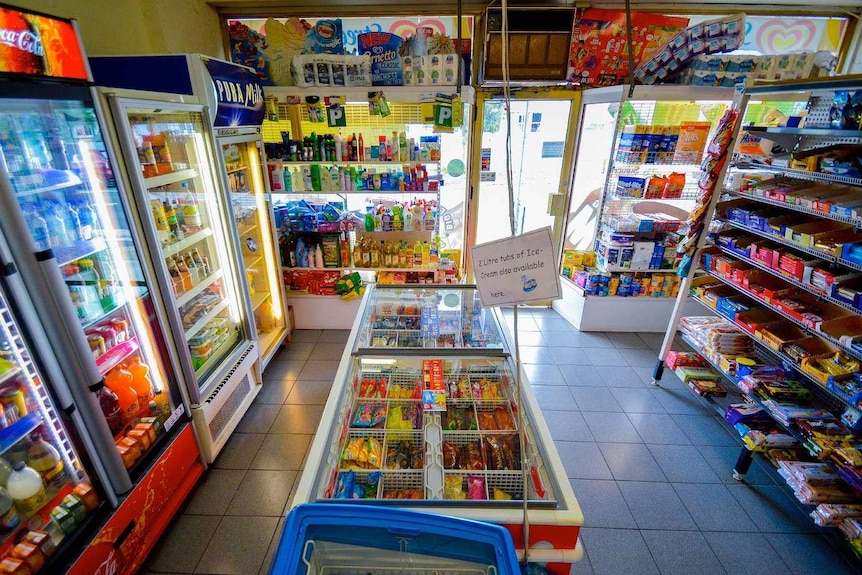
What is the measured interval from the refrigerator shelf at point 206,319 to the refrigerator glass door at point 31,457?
992mm

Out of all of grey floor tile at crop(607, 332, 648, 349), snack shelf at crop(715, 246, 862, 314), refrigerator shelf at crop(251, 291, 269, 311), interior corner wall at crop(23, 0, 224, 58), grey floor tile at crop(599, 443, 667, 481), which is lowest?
grey floor tile at crop(599, 443, 667, 481)

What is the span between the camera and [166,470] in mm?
2426

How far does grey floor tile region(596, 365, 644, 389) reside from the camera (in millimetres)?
3889

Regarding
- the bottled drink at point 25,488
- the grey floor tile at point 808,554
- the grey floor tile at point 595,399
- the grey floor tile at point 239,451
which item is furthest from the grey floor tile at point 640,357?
the bottled drink at point 25,488

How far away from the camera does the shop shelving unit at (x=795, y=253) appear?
2375 mm

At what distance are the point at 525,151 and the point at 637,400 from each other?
3.06 m

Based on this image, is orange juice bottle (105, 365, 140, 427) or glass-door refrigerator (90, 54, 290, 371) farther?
glass-door refrigerator (90, 54, 290, 371)

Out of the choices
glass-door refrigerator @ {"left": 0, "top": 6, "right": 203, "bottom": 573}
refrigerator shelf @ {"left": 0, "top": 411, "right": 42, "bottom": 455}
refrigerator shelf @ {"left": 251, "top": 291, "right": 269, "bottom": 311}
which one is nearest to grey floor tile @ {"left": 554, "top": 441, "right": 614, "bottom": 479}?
glass-door refrigerator @ {"left": 0, "top": 6, "right": 203, "bottom": 573}

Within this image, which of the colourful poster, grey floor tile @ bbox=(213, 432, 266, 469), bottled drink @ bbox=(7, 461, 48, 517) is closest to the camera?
bottled drink @ bbox=(7, 461, 48, 517)

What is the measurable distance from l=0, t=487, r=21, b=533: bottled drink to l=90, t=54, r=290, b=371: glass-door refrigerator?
189cm

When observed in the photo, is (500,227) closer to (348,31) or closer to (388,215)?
(388,215)

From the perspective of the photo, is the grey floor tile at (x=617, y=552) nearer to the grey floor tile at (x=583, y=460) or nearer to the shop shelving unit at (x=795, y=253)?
the grey floor tile at (x=583, y=460)

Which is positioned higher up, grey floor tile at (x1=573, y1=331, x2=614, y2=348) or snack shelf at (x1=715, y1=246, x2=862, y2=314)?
snack shelf at (x1=715, y1=246, x2=862, y2=314)

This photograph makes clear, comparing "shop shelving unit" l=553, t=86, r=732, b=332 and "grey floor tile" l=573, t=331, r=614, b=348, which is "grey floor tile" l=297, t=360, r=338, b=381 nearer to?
"grey floor tile" l=573, t=331, r=614, b=348
